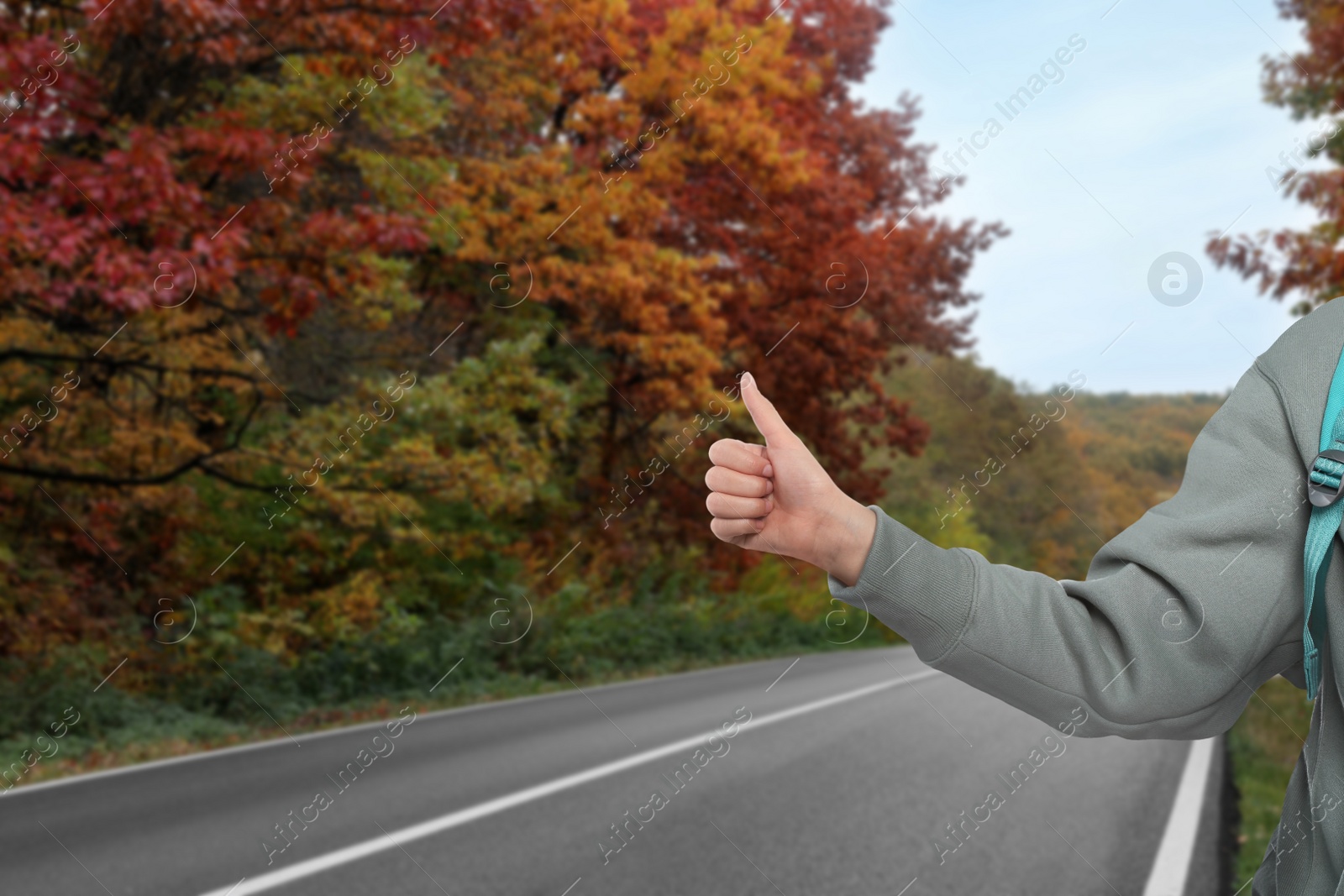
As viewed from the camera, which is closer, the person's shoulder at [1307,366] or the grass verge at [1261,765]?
the person's shoulder at [1307,366]

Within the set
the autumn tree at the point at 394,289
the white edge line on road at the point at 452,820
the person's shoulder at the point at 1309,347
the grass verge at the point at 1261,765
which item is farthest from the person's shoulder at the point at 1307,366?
the autumn tree at the point at 394,289

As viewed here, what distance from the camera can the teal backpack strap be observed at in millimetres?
1301

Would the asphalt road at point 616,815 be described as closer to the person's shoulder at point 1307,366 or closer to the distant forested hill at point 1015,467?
the person's shoulder at point 1307,366

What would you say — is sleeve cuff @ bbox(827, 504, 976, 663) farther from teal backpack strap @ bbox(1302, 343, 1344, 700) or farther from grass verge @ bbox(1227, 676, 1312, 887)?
grass verge @ bbox(1227, 676, 1312, 887)

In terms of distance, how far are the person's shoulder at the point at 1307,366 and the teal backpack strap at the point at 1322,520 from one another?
2 cm

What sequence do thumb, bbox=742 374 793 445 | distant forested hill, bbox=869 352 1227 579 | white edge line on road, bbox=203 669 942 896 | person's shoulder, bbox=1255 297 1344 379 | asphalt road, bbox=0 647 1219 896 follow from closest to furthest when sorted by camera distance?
person's shoulder, bbox=1255 297 1344 379 < thumb, bbox=742 374 793 445 < white edge line on road, bbox=203 669 942 896 < asphalt road, bbox=0 647 1219 896 < distant forested hill, bbox=869 352 1227 579

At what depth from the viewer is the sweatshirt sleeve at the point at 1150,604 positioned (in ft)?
4.59

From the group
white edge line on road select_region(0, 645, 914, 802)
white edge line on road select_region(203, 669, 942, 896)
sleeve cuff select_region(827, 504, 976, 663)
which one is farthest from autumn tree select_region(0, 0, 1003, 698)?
sleeve cuff select_region(827, 504, 976, 663)

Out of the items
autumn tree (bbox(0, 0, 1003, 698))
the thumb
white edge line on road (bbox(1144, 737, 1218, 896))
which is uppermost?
autumn tree (bbox(0, 0, 1003, 698))

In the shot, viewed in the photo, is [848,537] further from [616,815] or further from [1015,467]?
[1015,467]

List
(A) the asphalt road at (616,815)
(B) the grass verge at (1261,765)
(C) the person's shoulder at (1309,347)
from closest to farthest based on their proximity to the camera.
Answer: (C) the person's shoulder at (1309,347)
(A) the asphalt road at (616,815)
(B) the grass verge at (1261,765)

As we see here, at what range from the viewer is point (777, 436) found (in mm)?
1562

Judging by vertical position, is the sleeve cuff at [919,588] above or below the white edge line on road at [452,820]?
above

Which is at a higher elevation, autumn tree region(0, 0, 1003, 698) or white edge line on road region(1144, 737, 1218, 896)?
autumn tree region(0, 0, 1003, 698)
